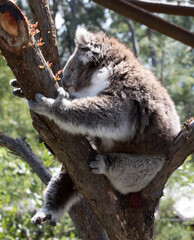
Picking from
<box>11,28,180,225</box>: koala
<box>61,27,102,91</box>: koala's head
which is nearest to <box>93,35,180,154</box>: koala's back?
<box>11,28,180,225</box>: koala

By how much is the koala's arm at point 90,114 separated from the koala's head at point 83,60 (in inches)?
24.0

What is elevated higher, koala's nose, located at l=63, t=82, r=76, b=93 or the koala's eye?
the koala's eye

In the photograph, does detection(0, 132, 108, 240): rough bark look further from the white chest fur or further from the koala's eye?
the koala's eye

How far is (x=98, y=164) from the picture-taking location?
90.5 inches

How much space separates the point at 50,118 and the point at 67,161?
1.06ft

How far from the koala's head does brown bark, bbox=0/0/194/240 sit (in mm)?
948

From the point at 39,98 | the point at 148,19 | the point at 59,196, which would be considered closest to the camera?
the point at 39,98

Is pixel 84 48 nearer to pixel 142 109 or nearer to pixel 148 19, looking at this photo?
pixel 148 19

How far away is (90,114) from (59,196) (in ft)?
3.56

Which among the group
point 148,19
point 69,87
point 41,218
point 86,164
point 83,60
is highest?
point 148,19

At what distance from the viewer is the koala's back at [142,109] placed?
8.71 ft

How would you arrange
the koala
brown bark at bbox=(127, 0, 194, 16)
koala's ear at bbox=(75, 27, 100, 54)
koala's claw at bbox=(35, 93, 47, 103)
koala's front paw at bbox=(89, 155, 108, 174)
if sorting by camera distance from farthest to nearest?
koala's ear at bbox=(75, 27, 100, 54)
brown bark at bbox=(127, 0, 194, 16)
the koala
koala's front paw at bbox=(89, 155, 108, 174)
koala's claw at bbox=(35, 93, 47, 103)

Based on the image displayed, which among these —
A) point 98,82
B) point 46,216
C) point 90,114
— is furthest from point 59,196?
point 98,82

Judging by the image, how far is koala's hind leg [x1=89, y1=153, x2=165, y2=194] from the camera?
263 centimetres
